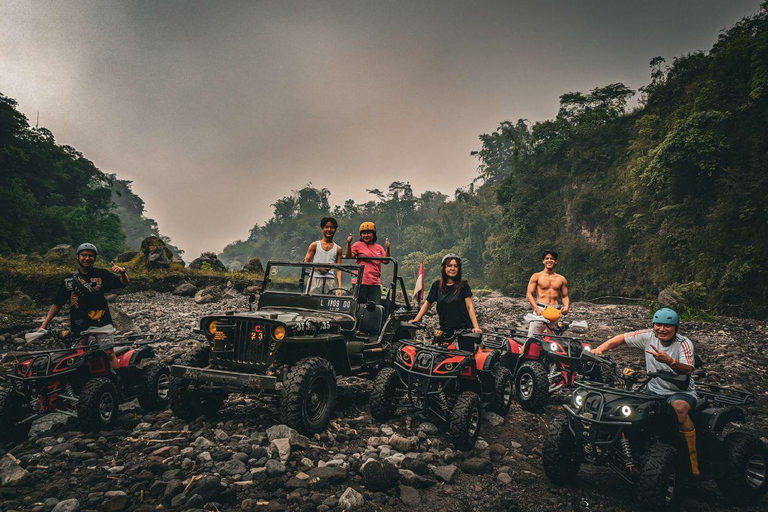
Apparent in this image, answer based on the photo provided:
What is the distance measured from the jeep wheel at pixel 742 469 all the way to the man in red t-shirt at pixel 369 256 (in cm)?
504

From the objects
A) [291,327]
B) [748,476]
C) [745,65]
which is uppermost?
[745,65]

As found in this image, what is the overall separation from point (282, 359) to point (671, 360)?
4234mm

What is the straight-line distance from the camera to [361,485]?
156 inches

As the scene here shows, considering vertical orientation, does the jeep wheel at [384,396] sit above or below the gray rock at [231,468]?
above

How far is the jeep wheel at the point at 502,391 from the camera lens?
5922mm

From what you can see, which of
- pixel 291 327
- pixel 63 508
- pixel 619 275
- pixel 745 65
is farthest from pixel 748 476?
pixel 619 275

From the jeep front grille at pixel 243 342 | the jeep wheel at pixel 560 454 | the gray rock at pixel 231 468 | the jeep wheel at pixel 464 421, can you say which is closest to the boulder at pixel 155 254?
the jeep front grille at pixel 243 342

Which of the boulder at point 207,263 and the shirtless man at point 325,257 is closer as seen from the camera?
the shirtless man at point 325,257

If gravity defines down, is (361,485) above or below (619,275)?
below

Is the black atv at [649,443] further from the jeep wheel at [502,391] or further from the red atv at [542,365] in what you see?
the red atv at [542,365]

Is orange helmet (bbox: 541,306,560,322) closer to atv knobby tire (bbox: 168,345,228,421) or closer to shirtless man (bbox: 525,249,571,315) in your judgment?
shirtless man (bbox: 525,249,571,315)

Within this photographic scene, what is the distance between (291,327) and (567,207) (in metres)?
37.2

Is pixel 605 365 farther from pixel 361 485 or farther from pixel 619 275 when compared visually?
pixel 619 275

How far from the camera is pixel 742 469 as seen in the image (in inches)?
143
